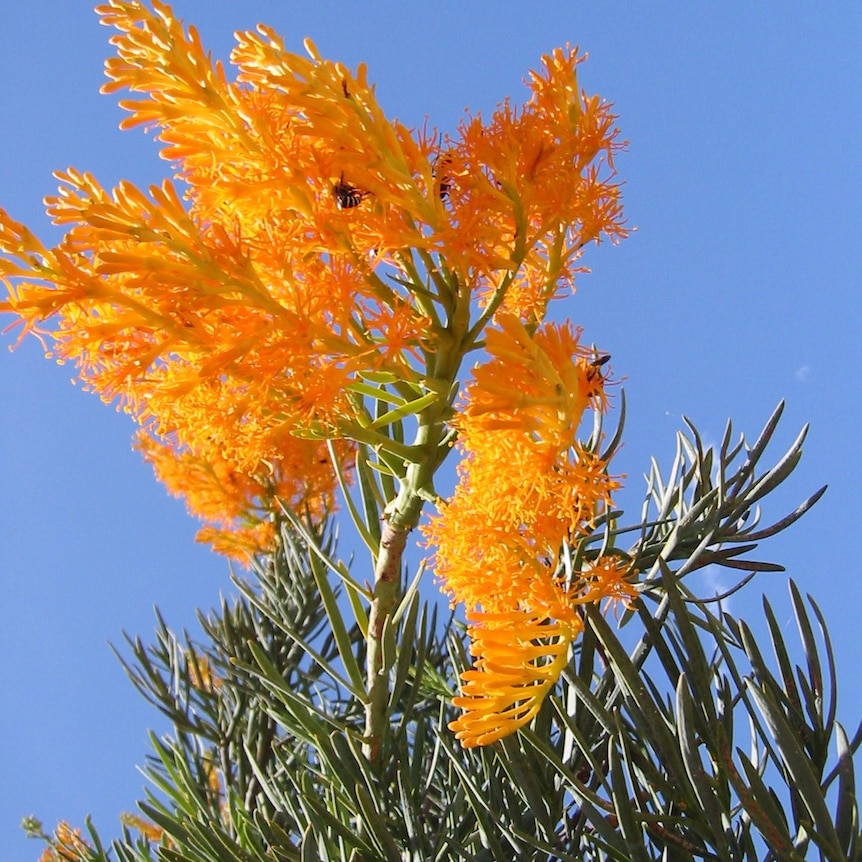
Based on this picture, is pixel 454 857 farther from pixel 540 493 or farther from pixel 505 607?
pixel 540 493

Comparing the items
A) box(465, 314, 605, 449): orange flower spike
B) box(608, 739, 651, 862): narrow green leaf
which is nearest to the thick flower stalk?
box(465, 314, 605, 449): orange flower spike

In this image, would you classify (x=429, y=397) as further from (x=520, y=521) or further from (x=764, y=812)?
(x=764, y=812)

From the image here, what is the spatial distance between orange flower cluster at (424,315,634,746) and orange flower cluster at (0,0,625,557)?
156 millimetres

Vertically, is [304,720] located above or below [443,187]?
below

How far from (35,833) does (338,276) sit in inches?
57.8

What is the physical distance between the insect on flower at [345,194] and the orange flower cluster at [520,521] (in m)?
0.26

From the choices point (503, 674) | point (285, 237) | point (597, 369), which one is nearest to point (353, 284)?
point (285, 237)

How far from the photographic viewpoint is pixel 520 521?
1015mm

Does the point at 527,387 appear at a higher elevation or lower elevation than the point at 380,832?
higher

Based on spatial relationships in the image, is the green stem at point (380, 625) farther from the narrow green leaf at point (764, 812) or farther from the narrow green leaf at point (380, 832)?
the narrow green leaf at point (764, 812)

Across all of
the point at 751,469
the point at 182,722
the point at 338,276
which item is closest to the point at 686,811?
the point at 751,469

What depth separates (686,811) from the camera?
83 cm

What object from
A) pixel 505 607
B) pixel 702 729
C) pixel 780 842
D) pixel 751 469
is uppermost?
pixel 751 469

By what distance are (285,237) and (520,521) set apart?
0.43 metres
